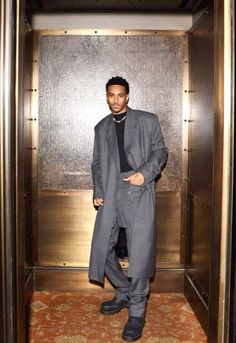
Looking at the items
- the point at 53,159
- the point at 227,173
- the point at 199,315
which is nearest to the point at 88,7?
the point at 53,159

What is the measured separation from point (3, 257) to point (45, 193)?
1.77m

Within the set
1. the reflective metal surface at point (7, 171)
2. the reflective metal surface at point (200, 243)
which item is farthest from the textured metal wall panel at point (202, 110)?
the reflective metal surface at point (7, 171)

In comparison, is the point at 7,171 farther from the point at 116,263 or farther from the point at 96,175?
the point at 116,263

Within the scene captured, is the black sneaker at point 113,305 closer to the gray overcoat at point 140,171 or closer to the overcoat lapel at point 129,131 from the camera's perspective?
the gray overcoat at point 140,171

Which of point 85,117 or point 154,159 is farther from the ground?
point 85,117

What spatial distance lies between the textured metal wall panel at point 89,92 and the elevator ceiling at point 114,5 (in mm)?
230

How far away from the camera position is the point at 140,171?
285 centimetres

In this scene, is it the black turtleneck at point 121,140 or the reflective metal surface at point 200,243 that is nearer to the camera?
the reflective metal surface at point 200,243

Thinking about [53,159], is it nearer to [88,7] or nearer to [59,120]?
[59,120]

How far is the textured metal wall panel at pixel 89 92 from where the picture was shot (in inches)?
134

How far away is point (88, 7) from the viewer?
3.30m

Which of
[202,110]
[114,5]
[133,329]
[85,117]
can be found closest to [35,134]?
[85,117]

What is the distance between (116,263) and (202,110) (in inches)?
52.2

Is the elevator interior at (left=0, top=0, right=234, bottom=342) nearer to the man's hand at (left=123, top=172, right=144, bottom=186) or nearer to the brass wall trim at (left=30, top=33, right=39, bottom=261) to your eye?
the brass wall trim at (left=30, top=33, right=39, bottom=261)
